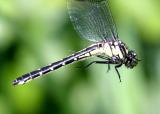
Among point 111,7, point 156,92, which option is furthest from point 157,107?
point 111,7

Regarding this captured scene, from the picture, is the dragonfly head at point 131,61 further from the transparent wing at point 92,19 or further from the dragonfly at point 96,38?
the transparent wing at point 92,19

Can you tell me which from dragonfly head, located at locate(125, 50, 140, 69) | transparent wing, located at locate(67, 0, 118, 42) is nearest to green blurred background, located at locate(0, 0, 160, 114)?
transparent wing, located at locate(67, 0, 118, 42)

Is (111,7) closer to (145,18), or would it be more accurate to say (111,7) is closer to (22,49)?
(145,18)

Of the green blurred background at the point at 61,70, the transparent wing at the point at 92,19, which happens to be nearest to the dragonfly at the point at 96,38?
the transparent wing at the point at 92,19

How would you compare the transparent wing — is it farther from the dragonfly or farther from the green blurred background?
the green blurred background

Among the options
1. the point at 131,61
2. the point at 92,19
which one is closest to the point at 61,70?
the point at 92,19
